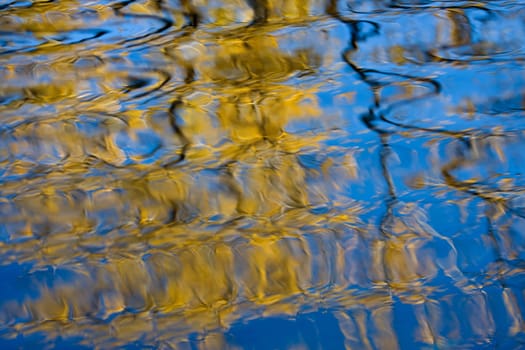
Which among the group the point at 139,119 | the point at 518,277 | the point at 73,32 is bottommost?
the point at 518,277

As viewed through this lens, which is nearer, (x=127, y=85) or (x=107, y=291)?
(x=107, y=291)

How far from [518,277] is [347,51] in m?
0.61

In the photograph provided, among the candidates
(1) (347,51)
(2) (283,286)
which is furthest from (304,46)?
(2) (283,286)

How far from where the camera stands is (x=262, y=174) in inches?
45.4

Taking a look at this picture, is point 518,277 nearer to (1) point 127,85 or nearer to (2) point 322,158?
(2) point 322,158

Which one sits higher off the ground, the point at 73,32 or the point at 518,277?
the point at 73,32

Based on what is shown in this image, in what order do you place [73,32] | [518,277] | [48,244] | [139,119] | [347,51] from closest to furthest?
[518,277] → [48,244] → [139,119] → [347,51] → [73,32]

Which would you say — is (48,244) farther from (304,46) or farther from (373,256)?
(304,46)

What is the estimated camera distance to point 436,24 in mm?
1438

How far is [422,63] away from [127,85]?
557 millimetres

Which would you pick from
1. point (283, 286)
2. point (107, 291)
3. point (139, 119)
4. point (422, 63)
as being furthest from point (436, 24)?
point (107, 291)

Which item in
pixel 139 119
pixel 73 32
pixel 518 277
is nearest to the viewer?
pixel 518 277

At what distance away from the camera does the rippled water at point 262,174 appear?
94 centimetres

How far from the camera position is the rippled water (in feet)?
3.07
